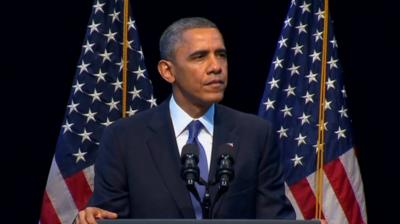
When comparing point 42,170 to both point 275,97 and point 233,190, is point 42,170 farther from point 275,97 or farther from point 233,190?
point 233,190

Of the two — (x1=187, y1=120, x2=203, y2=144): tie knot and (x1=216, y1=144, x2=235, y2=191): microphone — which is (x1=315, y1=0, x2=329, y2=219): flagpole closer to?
(x1=187, y1=120, x2=203, y2=144): tie knot

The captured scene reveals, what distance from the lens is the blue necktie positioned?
3.20 meters

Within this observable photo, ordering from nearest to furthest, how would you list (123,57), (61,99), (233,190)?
(233,190) → (123,57) → (61,99)

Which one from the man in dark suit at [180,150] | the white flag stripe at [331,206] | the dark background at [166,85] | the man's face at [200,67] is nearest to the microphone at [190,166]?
the man in dark suit at [180,150]

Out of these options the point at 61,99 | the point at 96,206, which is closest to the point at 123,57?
the point at 61,99

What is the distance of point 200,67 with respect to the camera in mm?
3332

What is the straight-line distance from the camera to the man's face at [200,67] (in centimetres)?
327

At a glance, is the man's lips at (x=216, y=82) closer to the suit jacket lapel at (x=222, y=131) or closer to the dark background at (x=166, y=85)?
the suit jacket lapel at (x=222, y=131)

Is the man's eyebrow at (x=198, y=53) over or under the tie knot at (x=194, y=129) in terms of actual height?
over

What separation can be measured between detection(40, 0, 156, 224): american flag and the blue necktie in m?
1.49

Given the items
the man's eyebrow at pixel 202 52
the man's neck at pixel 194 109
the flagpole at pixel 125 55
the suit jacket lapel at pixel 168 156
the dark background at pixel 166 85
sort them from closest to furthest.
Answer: the suit jacket lapel at pixel 168 156, the man's eyebrow at pixel 202 52, the man's neck at pixel 194 109, the flagpole at pixel 125 55, the dark background at pixel 166 85

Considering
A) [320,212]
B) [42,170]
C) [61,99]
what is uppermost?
[61,99]

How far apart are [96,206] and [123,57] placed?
5.47 ft

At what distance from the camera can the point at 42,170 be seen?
5098mm
